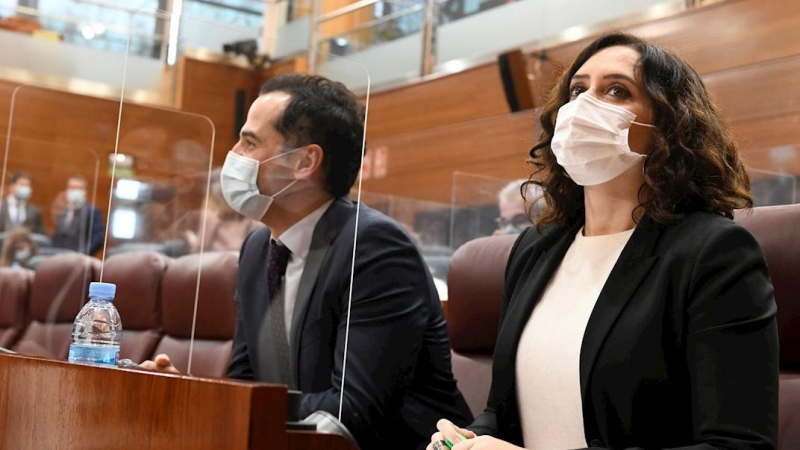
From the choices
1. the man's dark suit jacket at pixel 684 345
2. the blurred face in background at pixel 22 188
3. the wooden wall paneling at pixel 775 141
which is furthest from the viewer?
the blurred face in background at pixel 22 188

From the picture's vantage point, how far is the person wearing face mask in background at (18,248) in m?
3.37

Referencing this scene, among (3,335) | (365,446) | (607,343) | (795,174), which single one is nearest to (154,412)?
(365,446)

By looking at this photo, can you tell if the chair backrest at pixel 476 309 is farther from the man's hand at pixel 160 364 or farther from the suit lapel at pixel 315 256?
the man's hand at pixel 160 364

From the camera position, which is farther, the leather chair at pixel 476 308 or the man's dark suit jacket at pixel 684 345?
the leather chair at pixel 476 308

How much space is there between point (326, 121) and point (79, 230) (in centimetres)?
215

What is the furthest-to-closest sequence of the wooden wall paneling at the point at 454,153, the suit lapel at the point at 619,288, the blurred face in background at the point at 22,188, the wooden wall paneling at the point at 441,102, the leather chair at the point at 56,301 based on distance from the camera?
1. the wooden wall paneling at the point at 441,102
2. the wooden wall paneling at the point at 454,153
3. the blurred face in background at the point at 22,188
4. the leather chair at the point at 56,301
5. the suit lapel at the point at 619,288

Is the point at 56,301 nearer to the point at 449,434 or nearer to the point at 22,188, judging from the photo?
the point at 22,188

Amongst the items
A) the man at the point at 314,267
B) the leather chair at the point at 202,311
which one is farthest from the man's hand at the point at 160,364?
the leather chair at the point at 202,311

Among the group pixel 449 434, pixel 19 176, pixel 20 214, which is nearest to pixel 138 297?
pixel 449 434

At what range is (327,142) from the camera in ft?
5.16

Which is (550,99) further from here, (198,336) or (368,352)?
(198,336)

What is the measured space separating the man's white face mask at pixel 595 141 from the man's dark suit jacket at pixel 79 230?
5.71ft

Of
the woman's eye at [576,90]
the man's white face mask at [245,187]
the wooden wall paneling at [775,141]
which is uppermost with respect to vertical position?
the wooden wall paneling at [775,141]

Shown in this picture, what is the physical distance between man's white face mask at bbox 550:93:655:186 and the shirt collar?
0.40 m
